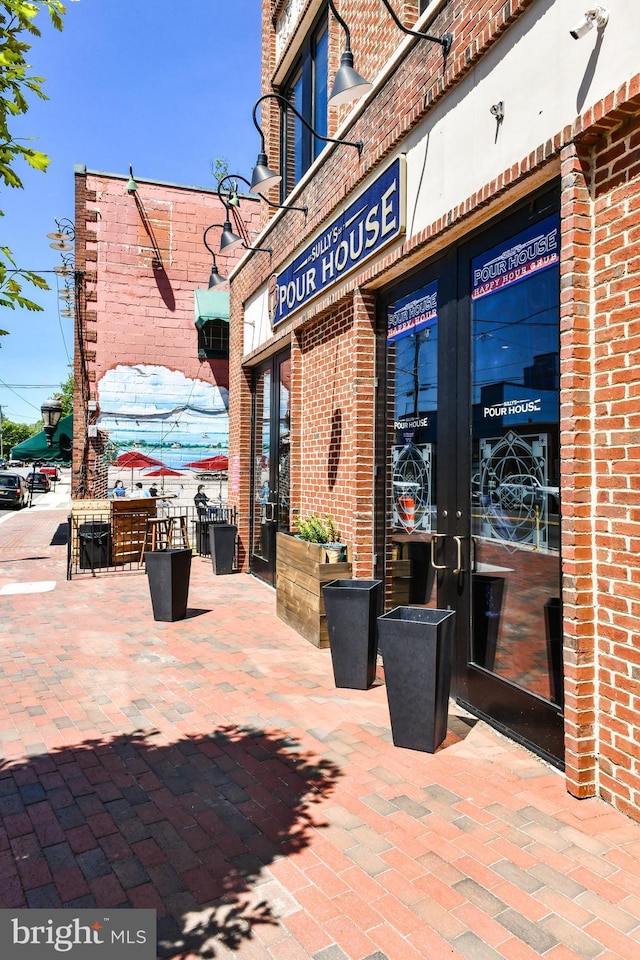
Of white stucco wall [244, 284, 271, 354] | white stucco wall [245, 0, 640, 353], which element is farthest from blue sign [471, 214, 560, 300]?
white stucco wall [244, 284, 271, 354]

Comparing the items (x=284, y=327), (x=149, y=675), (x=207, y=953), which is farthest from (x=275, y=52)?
(x=207, y=953)

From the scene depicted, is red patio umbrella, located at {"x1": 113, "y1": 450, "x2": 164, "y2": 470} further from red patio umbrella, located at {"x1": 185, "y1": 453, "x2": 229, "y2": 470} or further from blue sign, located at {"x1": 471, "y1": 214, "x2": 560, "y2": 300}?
blue sign, located at {"x1": 471, "y1": 214, "x2": 560, "y2": 300}

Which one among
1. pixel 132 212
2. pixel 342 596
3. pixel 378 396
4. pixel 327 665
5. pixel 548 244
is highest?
pixel 132 212

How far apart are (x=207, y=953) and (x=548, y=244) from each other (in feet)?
13.1

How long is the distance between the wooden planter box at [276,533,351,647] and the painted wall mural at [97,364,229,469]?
9034 mm

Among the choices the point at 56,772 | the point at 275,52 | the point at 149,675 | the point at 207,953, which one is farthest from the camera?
the point at 275,52

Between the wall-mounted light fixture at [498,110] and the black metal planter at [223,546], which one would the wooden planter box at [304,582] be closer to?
the black metal planter at [223,546]

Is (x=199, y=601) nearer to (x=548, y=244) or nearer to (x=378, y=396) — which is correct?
(x=378, y=396)

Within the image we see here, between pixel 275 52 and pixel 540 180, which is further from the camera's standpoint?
pixel 275 52

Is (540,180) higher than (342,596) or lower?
higher

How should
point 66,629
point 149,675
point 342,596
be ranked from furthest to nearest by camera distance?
point 66,629
point 149,675
point 342,596

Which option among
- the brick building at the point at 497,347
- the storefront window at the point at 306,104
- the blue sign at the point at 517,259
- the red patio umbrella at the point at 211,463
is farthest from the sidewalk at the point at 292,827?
the red patio umbrella at the point at 211,463

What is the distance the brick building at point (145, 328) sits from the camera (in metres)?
15.0

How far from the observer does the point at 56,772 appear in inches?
140
